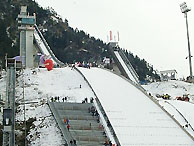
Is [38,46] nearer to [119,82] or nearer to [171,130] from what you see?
[119,82]

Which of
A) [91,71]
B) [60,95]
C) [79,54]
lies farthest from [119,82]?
[79,54]

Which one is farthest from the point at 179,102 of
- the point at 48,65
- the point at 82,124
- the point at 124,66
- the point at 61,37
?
the point at 61,37

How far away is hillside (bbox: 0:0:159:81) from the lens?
83706 mm

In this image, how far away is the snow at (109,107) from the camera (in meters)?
21.8

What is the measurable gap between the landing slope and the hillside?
51038 mm

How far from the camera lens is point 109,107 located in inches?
1005

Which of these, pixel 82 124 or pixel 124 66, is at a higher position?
pixel 124 66

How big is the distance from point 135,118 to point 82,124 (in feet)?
12.7

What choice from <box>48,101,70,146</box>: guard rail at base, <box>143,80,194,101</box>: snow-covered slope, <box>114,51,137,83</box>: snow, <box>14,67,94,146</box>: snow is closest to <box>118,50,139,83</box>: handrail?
<box>114,51,137,83</box>: snow

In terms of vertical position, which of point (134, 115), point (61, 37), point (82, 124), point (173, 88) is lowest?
point (82, 124)

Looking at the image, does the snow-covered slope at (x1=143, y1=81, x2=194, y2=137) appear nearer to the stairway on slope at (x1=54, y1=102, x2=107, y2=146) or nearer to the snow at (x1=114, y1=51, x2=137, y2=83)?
the snow at (x1=114, y1=51, x2=137, y2=83)

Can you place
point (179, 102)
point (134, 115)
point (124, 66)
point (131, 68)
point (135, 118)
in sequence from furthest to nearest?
point (131, 68) → point (124, 66) → point (179, 102) → point (134, 115) → point (135, 118)

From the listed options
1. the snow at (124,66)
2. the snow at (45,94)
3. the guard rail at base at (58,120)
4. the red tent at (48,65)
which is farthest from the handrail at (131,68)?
the guard rail at base at (58,120)

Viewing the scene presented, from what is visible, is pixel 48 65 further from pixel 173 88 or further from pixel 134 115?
pixel 173 88
